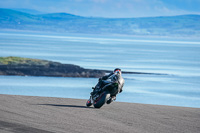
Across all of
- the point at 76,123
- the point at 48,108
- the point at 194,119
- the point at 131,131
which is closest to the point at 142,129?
the point at 131,131

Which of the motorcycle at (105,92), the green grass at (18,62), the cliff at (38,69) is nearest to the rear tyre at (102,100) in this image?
the motorcycle at (105,92)

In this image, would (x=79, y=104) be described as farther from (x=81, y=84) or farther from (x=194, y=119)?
(x=81, y=84)

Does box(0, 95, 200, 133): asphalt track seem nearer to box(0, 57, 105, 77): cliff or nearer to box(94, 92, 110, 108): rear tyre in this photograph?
box(94, 92, 110, 108): rear tyre

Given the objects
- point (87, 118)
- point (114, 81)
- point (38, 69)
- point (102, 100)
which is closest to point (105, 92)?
point (102, 100)

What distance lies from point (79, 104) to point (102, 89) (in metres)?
1.29

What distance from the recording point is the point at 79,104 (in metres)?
15.2

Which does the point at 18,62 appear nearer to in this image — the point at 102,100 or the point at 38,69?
the point at 38,69

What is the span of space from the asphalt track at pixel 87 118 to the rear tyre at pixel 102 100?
0.19 meters

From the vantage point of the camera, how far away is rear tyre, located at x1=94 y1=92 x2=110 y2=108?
13.9 metres

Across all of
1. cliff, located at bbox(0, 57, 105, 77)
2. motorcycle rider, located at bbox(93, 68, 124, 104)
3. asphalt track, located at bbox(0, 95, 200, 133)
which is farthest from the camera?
cliff, located at bbox(0, 57, 105, 77)

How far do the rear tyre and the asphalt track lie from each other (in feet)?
0.64

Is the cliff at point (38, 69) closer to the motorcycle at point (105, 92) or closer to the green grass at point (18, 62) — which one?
the green grass at point (18, 62)

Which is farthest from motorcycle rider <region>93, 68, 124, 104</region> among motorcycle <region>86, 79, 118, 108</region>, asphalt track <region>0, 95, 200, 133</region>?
asphalt track <region>0, 95, 200, 133</region>

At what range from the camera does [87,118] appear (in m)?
11.7
